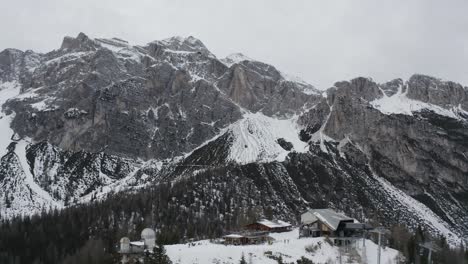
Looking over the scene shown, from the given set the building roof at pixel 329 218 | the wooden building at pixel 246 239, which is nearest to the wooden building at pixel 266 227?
the wooden building at pixel 246 239

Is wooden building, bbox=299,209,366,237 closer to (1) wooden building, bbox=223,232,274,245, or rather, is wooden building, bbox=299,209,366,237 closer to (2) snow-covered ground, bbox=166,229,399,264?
(2) snow-covered ground, bbox=166,229,399,264

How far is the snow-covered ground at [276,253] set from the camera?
70.2 metres

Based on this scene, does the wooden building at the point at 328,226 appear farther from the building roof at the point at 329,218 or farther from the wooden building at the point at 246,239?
the wooden building at the point at 246,239

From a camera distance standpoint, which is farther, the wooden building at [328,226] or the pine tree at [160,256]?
the wooden building at [328,226]

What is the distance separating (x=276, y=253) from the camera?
76.1 metres

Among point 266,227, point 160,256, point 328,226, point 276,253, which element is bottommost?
point 276,253

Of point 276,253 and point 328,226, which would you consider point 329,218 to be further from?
point 276,253

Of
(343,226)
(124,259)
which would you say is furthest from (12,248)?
(343,226)

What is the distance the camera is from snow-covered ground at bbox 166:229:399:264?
7019 cm

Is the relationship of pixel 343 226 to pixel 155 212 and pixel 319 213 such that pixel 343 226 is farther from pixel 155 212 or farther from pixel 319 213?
pixel 155 212

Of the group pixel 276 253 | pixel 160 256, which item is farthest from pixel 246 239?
pixel 160 256

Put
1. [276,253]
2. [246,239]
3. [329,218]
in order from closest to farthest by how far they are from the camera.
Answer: [276,253]
[246,239]
[329,218]

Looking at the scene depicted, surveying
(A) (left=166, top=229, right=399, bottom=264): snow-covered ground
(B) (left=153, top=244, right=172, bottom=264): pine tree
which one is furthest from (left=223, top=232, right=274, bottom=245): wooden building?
(B) (left=153, top=244, right=172, bottom=264): pine tree

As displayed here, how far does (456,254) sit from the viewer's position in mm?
99938
